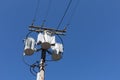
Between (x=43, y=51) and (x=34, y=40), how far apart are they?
0.55 meters

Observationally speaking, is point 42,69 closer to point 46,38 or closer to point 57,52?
point 57,52

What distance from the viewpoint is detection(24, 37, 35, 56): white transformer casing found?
51.9 ft

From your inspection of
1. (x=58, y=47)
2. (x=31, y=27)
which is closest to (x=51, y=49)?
(x=58, y=47)

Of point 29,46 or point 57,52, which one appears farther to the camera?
point 57,52

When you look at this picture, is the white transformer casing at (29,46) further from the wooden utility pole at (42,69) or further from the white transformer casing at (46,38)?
the wooden utility pole at (42,69)

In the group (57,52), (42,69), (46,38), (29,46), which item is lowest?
(42,69)

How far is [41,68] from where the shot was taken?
609 inches

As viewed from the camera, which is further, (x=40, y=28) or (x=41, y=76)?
(x=40, y=28)

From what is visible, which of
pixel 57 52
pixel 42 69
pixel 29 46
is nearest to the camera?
pixel 42 69

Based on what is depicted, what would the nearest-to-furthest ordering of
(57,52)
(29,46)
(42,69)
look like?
(42,69)
(29,46)
(57,52)

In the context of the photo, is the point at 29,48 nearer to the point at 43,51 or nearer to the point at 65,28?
the point at 43,51

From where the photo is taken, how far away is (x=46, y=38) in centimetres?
1595

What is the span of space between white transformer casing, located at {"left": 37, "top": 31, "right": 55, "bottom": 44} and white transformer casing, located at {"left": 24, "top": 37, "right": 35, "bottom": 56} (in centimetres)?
28

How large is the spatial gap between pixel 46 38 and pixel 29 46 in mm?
719
